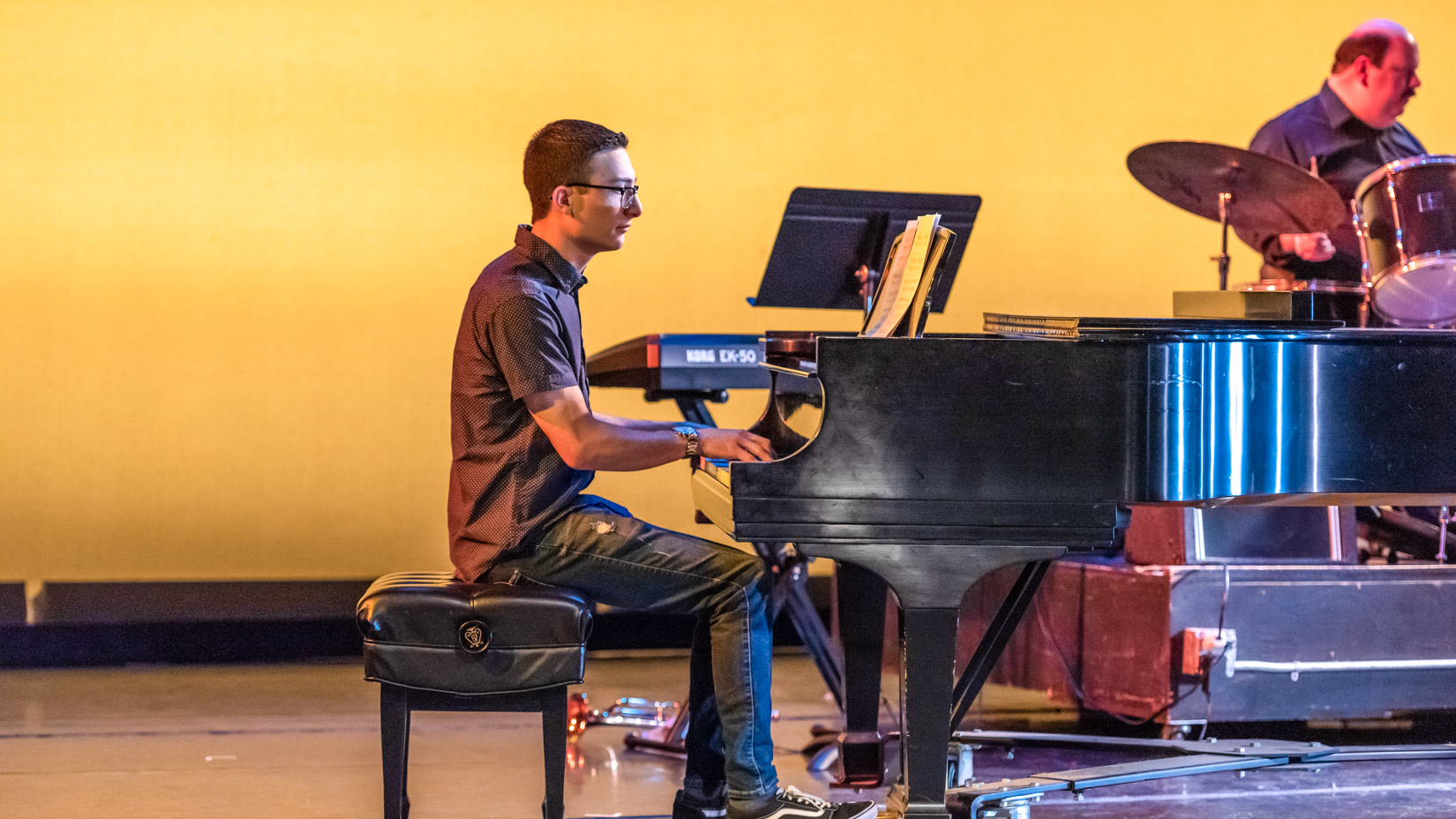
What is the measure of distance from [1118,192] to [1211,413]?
3.24m

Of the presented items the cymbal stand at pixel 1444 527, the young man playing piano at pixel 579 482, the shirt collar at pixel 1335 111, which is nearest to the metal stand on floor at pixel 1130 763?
the young man playing piano at pixel 579 482

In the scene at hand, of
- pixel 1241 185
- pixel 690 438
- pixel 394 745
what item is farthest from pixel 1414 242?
pixel 394 745

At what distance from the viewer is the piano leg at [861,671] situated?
2980 millimetres

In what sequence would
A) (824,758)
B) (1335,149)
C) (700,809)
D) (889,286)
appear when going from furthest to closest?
(1335,149) < (824,758) < (700,809) < (889,286)

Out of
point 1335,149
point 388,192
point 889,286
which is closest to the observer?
point 889,286

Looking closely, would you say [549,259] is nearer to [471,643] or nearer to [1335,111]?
[471,643]

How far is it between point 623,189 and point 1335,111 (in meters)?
2.56

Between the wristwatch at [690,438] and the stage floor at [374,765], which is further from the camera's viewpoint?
the stage floor at [374,765]

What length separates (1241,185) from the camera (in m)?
Answer: 3.55

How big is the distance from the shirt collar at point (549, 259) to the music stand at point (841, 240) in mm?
551

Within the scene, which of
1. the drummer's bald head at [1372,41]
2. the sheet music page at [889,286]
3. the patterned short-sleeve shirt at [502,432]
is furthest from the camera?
the drummer's bald head at [1372,41]

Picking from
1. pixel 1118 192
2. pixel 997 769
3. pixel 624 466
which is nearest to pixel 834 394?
pixel 624 466

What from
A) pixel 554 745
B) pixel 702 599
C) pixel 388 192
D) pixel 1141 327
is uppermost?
pixel 388 192

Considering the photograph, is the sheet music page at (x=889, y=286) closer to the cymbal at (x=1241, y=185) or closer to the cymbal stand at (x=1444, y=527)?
the cymbal at (x=1241, y=185)
